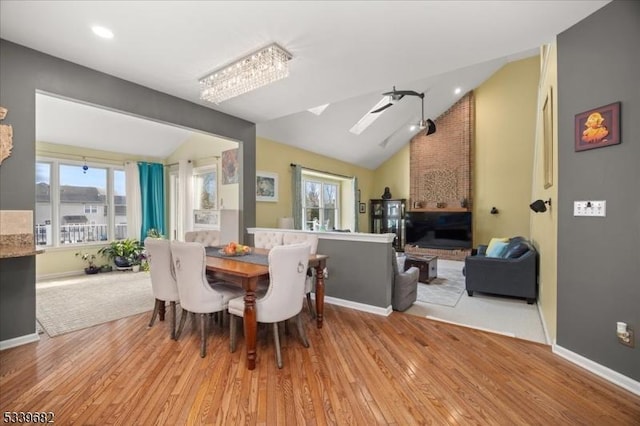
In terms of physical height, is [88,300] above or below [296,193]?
below

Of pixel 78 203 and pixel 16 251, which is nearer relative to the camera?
pixel 16 251

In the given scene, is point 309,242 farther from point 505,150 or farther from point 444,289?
point 505,150

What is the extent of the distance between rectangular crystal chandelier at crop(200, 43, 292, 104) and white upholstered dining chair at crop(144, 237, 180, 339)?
170 cm

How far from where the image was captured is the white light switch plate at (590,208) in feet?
6.81

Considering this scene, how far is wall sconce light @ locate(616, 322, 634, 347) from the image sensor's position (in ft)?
6.36

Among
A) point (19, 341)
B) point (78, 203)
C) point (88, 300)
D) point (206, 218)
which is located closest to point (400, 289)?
point (19, 341)

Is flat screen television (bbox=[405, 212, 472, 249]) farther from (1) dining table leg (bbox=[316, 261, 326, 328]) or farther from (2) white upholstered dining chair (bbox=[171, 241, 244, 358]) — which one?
(2) white upholstered dining chair (bbox=[171, 241, 244, 358])

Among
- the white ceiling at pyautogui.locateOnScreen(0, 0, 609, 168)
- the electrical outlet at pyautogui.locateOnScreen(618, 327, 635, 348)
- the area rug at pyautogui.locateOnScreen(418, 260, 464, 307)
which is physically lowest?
the area rug at pyautogui.locateOnScreen(418, 260, 464, 307)

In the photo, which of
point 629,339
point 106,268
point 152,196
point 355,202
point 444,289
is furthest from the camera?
point 355,202

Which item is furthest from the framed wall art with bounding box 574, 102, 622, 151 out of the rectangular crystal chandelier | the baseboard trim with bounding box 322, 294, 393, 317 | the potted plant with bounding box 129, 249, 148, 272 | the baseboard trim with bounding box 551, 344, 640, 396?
the potted plant with bounding box 129, 249, 148, 272

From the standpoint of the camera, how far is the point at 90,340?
2678mm

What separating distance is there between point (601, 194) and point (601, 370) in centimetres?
129

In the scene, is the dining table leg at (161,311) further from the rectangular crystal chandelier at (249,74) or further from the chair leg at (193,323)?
the rectangular crystal chandelier at (249,74)

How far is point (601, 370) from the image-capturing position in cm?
208
